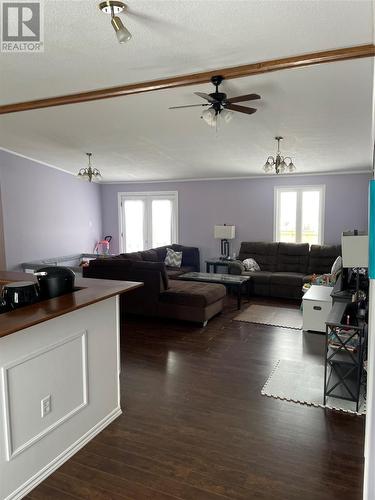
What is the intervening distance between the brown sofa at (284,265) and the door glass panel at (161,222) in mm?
2102

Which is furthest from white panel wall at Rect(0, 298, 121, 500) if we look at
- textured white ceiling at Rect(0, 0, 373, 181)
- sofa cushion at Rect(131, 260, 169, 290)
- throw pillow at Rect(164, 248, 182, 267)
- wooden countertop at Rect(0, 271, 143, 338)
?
throw pillow at Rect(164, 248, 182, 267)

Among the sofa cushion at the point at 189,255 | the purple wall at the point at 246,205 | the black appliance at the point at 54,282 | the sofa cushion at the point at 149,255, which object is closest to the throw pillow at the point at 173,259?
the sofa cushion at the point at 189,255

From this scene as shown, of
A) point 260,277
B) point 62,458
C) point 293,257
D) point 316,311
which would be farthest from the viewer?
point 293,257

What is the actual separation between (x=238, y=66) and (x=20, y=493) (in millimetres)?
3467

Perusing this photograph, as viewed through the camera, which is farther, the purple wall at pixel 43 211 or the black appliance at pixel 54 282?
the purple wall at pixel 43 211

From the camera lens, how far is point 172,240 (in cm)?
856

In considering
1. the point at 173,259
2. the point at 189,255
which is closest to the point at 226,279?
the point at 173,259

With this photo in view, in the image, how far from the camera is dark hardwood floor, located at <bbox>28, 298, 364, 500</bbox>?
2012 mm

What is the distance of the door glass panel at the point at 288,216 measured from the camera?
7.30 metres

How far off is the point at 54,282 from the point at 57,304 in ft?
0.94

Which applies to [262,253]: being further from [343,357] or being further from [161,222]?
[343,357]

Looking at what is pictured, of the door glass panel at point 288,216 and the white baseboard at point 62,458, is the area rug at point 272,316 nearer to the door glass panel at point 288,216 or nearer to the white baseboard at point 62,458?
the door glass panel at point 288,216

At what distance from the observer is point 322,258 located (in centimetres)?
658

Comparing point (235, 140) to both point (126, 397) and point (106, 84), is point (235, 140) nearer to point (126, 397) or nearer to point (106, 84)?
point (106, 84)
